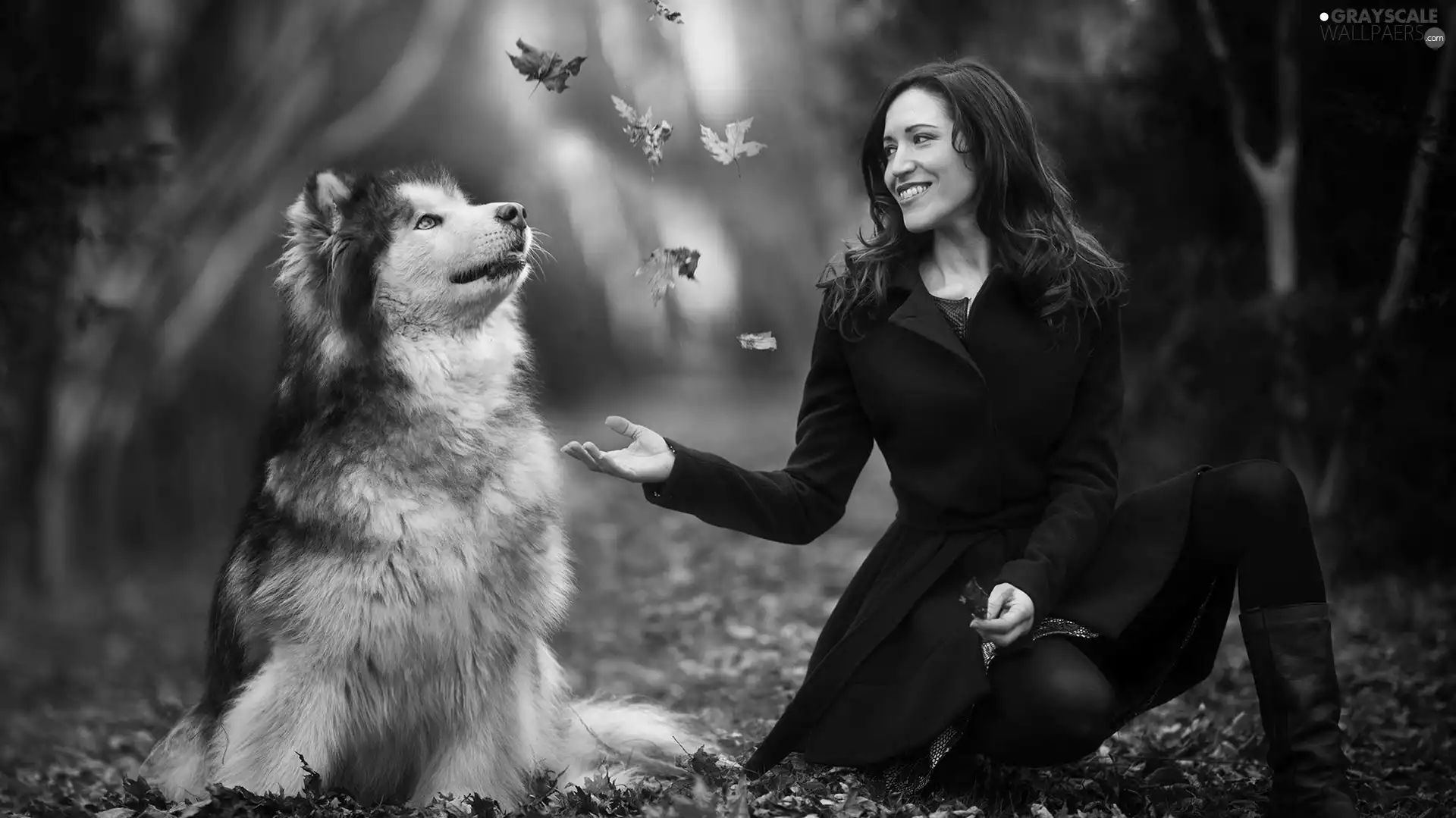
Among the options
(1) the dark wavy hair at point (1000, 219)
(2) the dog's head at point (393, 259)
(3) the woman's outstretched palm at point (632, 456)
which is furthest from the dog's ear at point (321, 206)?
(1) the dark wavy hair at point (1000, 219)

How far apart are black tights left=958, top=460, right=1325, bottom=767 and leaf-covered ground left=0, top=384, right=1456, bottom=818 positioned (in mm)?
266

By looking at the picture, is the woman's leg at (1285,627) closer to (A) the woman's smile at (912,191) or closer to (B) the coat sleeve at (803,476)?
(B) the coat sleeve at (803,476)

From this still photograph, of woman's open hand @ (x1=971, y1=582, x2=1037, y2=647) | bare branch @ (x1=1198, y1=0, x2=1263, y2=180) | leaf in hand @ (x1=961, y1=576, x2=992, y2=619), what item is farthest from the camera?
bare branch @ (x1=1198, y1=0, x2=1263, y2=180)

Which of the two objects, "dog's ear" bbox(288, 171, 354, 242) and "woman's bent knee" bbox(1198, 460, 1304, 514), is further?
"dog's ear" bbox(288, 171, 354, 242)

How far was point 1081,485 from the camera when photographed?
3.07 metres

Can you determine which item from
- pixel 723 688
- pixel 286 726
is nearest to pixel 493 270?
pixel 286 726

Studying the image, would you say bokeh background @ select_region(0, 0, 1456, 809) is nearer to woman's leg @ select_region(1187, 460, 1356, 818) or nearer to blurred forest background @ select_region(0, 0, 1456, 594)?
blurred forest background @ select_region(0, 0, 1456, 594)

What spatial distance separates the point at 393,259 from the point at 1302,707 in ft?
8.60

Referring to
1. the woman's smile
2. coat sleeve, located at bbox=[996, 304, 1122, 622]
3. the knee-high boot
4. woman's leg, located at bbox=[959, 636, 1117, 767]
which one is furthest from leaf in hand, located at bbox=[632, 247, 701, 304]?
the knee-high boot

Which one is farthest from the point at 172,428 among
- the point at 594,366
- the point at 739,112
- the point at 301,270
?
the point at 301,270

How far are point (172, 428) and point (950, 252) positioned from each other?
404 inches

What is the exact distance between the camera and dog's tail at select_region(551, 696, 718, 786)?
358cm

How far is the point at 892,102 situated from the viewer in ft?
10.5

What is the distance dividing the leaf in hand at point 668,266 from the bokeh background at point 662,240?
8cm
